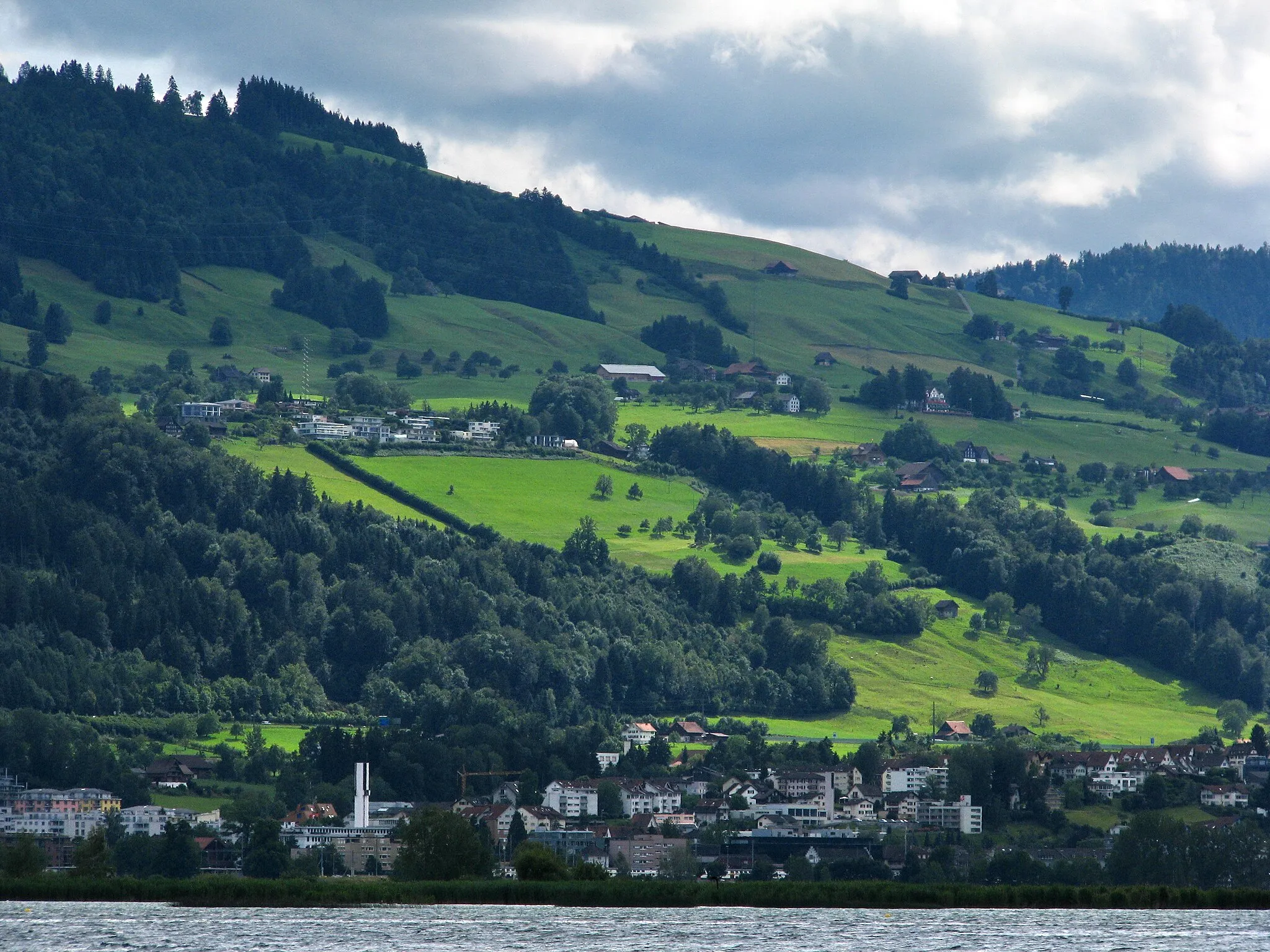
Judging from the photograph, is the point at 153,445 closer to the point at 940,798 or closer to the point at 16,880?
the point at 940,798

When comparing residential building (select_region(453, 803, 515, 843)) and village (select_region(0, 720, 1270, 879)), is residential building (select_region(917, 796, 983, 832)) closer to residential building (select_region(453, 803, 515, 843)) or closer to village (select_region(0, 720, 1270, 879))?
village (select_region(0, 720, 1270, 879))

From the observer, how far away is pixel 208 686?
16025cm

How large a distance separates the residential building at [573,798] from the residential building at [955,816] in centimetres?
1774

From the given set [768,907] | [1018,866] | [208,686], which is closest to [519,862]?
[768,907]

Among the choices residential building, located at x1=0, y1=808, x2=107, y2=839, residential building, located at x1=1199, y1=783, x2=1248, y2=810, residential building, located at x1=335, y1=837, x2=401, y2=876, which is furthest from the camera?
residential building, located at x1=1199, y1=783, x2=1248, y2=810

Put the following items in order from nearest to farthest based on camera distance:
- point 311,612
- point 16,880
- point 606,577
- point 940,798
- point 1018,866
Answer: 1. point 16,880
2. point 1018,866
3. point 940,798
4. point 311,612
5. point 606,577

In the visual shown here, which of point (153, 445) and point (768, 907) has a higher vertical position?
point (153, 445)

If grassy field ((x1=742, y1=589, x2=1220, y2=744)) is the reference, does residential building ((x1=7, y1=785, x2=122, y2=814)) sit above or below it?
below

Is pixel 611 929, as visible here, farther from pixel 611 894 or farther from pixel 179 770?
pixel 179 770

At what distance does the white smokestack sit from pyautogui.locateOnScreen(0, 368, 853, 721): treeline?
19.7 meters

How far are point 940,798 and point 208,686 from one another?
54650mm

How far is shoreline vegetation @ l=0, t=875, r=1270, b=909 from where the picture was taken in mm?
92812

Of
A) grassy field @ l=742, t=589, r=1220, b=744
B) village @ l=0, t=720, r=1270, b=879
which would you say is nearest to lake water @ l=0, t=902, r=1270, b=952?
village @ l=0, t=720, r=1270, b=879

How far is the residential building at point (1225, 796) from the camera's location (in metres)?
138
